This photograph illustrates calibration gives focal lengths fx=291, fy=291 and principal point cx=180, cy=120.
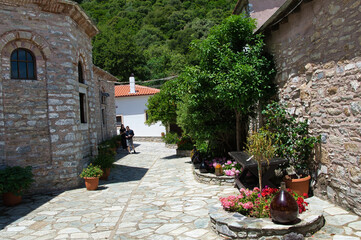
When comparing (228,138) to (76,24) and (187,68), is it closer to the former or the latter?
(187,68)

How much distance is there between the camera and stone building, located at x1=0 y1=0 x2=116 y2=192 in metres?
7.83

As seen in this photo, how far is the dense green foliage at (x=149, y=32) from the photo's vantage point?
1385 inches

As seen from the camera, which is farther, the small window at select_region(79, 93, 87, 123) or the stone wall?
the small window at select_region(79, 93, 87, 123)

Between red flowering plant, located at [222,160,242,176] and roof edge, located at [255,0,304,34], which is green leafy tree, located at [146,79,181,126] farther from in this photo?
roof edge, located at [255,0,304,34]

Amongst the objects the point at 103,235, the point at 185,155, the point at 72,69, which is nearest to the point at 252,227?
the point at 103,235

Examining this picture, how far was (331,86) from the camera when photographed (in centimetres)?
538

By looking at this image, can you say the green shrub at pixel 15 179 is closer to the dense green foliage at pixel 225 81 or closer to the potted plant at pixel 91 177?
the potted plant at pixel 91 177

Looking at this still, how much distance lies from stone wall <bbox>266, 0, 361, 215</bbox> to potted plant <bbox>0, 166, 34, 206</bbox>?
6.74m

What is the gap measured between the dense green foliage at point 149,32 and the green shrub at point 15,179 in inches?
938

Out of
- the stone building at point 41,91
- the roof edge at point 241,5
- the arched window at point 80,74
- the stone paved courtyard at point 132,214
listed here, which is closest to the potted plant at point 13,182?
the stone paved courtyard at point 132,214

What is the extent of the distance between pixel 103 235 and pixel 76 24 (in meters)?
7.05

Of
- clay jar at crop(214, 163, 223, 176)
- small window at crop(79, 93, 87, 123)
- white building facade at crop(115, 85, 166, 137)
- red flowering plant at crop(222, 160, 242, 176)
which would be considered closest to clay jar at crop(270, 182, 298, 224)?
red flowering plant at crop(222, 160, 242, 176)

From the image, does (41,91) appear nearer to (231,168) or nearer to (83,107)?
(83,107)

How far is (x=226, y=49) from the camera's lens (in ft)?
27.2
